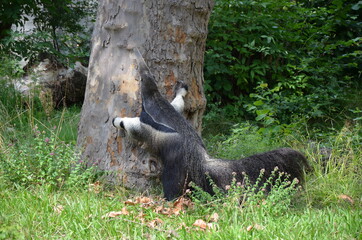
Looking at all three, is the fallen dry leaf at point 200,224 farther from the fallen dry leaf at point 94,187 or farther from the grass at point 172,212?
the fallen dry leaf at point 94,187

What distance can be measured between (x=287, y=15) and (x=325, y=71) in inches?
61.1

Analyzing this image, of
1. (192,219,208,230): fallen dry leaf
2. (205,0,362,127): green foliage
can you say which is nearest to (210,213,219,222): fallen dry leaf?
(192,219,208,230): fallen dry leaf

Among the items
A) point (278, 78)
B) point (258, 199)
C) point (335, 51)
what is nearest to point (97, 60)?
point (258, 199)

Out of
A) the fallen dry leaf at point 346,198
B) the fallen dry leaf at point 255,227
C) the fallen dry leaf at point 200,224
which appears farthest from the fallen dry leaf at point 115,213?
the fallen dry leaf at point 346,198

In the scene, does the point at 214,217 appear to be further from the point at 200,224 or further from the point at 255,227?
the point at 255,227

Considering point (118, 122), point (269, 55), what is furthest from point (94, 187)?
point (269, 55)

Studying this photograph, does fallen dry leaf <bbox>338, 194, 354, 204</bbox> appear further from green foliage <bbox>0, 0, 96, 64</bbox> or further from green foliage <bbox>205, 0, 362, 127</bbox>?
green foliage <bbox>0, 0, 96, 64</bbox>

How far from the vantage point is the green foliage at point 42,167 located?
14.7 feet

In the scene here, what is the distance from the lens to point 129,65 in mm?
4945

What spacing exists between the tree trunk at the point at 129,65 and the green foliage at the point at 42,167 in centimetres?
35

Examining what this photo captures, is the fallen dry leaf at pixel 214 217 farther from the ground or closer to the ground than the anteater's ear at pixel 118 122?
closer to the ground

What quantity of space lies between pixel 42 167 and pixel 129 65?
1.60 m

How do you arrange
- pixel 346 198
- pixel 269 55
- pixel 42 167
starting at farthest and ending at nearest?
pixel 269 55 → pixel 42 167 → pixel 346 198

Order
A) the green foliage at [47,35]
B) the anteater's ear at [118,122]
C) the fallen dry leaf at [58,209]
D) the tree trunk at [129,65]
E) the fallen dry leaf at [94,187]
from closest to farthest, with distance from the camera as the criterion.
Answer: the fallen dry leaf at [58,209] → the fallen dry leaf at [94,187] → the anteater's ear at [118,122] → the tree trunk at [129,65] → the green foliage at [47,35]
